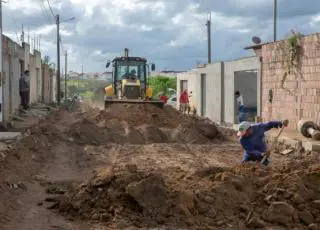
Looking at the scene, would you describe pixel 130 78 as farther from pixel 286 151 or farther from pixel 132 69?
pixel 286 151

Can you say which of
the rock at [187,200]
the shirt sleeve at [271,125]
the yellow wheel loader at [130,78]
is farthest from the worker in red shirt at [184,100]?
the rock at [187,200]

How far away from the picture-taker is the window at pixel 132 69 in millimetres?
25922

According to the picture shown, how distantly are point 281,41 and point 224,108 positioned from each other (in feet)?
30.2

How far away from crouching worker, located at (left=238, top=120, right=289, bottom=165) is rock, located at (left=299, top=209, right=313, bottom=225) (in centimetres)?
195

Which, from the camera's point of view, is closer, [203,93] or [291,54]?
[291,54]

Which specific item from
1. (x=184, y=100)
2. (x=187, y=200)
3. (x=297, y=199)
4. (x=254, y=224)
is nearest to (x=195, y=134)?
(x=297, y=199)

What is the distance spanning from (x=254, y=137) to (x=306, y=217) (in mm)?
2246

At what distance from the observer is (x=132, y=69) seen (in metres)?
26.1

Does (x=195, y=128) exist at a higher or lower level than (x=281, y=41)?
lower

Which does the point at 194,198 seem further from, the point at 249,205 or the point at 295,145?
the point at 295,145

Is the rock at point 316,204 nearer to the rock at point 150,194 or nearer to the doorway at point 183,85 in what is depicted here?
the rock at point 150,194

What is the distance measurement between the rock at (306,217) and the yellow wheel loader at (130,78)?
18239 millimetres

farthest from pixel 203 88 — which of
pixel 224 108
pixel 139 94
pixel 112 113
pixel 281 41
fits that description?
pixel 281 41

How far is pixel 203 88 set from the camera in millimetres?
32594
